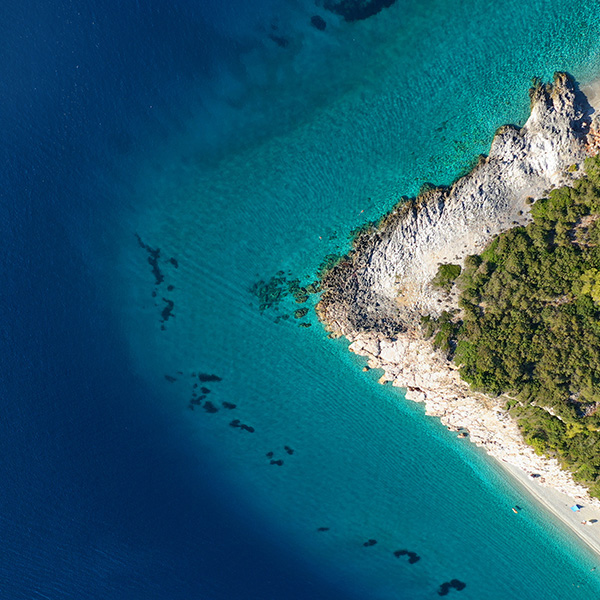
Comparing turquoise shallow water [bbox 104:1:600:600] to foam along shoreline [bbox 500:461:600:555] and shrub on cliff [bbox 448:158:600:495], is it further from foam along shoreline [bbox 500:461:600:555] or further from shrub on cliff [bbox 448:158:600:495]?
shrub on cliff [bbox 448:158:600:495]

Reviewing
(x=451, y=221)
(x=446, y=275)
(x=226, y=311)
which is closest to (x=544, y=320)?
(x=446, y=275)

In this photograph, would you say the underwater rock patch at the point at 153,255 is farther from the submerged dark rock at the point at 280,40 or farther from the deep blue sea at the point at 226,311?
the submerged dark rock at the point at 280,40

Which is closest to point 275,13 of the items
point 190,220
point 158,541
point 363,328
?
point 190,220

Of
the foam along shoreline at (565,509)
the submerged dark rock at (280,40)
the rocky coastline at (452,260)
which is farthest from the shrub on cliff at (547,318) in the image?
the submerged dark rock at (280,40)

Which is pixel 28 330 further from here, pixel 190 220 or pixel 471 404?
pixel 471 404

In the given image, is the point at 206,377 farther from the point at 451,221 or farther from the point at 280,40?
the point at 280,40

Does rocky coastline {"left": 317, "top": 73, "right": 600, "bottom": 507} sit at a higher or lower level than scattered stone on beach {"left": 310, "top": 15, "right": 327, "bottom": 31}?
lower

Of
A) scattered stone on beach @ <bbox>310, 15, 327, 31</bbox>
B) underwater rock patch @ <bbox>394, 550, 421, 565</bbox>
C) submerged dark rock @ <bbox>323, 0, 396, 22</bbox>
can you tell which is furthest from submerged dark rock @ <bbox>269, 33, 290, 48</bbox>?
underwater rock patch @ <bbox>394, 550, 421, 565</bbox>
